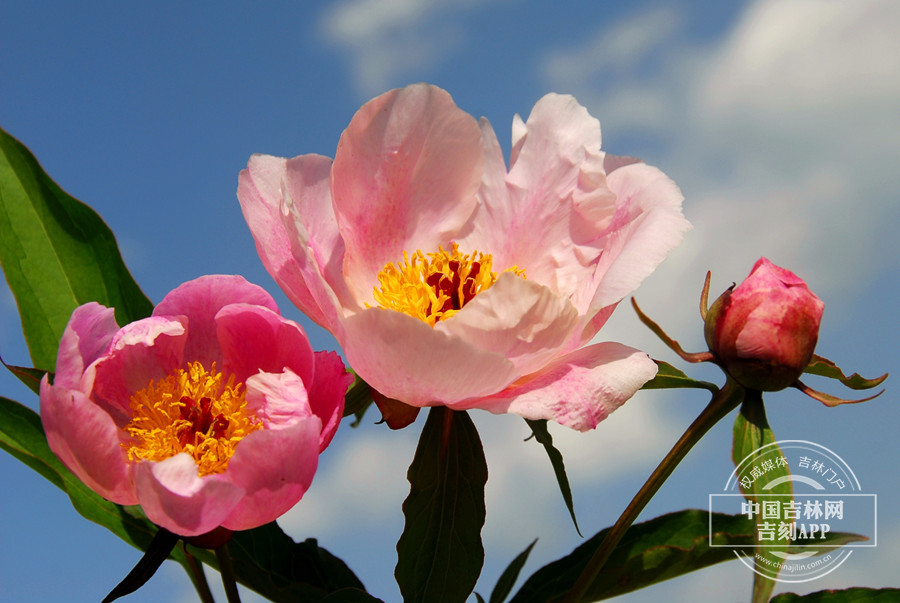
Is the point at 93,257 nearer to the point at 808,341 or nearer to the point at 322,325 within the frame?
the point at 322,325

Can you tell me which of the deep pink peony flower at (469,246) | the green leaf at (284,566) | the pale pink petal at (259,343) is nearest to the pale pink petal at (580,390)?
the deep pink peony flower at (469,246)

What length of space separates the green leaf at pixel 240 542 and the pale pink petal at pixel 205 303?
0.86 feet

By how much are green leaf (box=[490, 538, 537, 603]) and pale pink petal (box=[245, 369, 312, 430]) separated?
1.96 feet

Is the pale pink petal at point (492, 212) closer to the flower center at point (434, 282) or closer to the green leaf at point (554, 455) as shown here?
the flower center at point (434, 282)

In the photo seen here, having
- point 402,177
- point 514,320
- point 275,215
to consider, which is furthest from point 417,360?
point 402,177

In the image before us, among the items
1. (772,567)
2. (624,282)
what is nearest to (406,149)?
(624,282)

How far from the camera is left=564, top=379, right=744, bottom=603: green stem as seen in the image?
119 cm

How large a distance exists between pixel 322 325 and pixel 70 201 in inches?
21.9

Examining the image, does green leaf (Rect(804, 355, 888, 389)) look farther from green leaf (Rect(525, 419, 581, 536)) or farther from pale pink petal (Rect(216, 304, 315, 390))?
pale pink petal (Rect(216, 304, 315, 390))

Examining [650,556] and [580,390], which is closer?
[580,390]

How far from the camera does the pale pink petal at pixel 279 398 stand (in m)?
1.03

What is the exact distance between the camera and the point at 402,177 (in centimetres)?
137

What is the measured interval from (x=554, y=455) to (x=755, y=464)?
0.90 ft

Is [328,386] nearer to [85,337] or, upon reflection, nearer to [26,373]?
[85,337]
